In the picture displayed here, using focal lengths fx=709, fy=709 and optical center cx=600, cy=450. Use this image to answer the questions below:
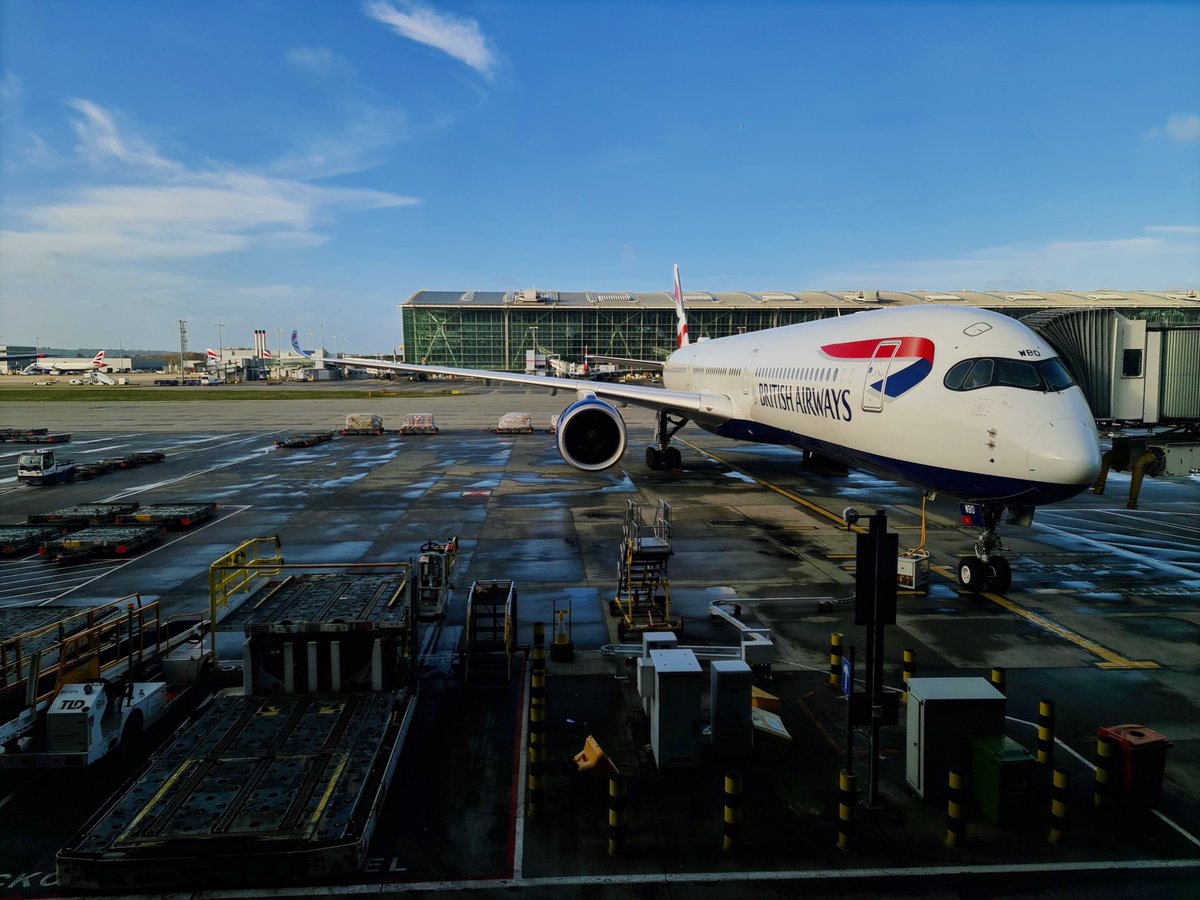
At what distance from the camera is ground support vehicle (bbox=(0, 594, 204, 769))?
7.54m

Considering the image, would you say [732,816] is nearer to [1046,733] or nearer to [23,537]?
[1046,733]

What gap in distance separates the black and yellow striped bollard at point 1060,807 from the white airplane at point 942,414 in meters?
5.67

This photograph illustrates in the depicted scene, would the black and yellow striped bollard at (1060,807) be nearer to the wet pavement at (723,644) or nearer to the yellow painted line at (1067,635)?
the wet pavement at (723,644)

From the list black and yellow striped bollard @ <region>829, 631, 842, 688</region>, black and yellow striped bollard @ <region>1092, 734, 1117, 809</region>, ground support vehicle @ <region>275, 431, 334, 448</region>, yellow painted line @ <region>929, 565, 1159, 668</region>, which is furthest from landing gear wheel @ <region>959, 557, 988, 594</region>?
ground support vehicle @ <region>275, 431, 334, 448</region>

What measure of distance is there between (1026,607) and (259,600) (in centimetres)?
1309

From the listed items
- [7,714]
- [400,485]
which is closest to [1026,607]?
[7,714]

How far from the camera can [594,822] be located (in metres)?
6.89

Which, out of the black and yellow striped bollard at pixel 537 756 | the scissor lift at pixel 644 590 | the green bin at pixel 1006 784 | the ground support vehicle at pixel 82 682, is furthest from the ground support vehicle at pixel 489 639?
the green bin at pixel 1006 784

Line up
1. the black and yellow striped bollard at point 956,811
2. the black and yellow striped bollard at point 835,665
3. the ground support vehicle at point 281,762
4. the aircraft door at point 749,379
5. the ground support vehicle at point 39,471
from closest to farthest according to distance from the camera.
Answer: the ground support vehicle at point 281,762 → the black and yellow striped bollard at point 956,811 → the black and yellow striped bollard at point 835,665 → the aircraft door at point 749,379 → the ground support vehicle at point 39,471

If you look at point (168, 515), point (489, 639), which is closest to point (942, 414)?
point (489, 639)

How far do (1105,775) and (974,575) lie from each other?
698cm

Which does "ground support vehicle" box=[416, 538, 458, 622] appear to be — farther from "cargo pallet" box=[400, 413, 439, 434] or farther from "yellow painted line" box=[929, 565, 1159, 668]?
"cargo pallet" box=[400, 413, 439, 434]

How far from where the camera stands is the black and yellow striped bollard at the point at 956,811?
6500 mm

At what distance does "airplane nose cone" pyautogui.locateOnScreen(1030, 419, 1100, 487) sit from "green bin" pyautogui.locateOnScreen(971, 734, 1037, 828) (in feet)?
18.1
